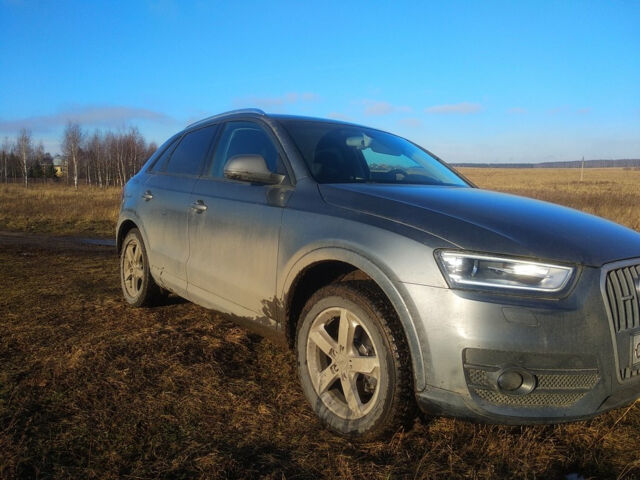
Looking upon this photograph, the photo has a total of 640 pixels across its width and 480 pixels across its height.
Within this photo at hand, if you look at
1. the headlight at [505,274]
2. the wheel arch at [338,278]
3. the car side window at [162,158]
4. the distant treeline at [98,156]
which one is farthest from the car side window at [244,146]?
the distant treeline at [98,156]

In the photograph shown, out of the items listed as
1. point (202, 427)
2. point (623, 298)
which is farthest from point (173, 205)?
point (623, 298)

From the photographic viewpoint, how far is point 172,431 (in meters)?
2.53

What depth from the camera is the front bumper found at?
81.2 inches

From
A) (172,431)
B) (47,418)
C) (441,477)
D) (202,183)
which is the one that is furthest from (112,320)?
(441,477)

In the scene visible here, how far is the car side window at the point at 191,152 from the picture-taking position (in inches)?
163

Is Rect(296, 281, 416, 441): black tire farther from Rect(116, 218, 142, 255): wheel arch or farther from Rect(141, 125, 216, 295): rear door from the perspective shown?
Rect(116, 218, 142, 255): wheel arch

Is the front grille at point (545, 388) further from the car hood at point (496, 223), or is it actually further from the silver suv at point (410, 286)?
the car hood at point (496, 223)

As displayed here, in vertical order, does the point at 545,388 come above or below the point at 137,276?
above

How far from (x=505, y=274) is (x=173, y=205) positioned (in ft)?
→ 9.50

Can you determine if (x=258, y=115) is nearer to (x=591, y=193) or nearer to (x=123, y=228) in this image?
(x=123, y=228)

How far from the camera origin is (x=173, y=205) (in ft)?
13.7

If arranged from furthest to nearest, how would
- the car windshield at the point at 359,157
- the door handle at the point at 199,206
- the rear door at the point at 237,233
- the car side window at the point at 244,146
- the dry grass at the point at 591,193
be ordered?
1. the dry grass at the point at 591,193
2. the door handle at the point at 199,206
3. the car side window at the point at 244,146
4. the car windshield at the point at 359,157
5. the rear door at the point at 237,233

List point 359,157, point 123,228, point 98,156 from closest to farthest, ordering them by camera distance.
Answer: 1. point 359,157
2. point 123,228
3. point 98,156

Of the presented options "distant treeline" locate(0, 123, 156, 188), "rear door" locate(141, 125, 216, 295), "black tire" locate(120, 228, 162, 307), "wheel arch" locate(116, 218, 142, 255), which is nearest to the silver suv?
"rear door" locate(141, 125, 216, 295)
